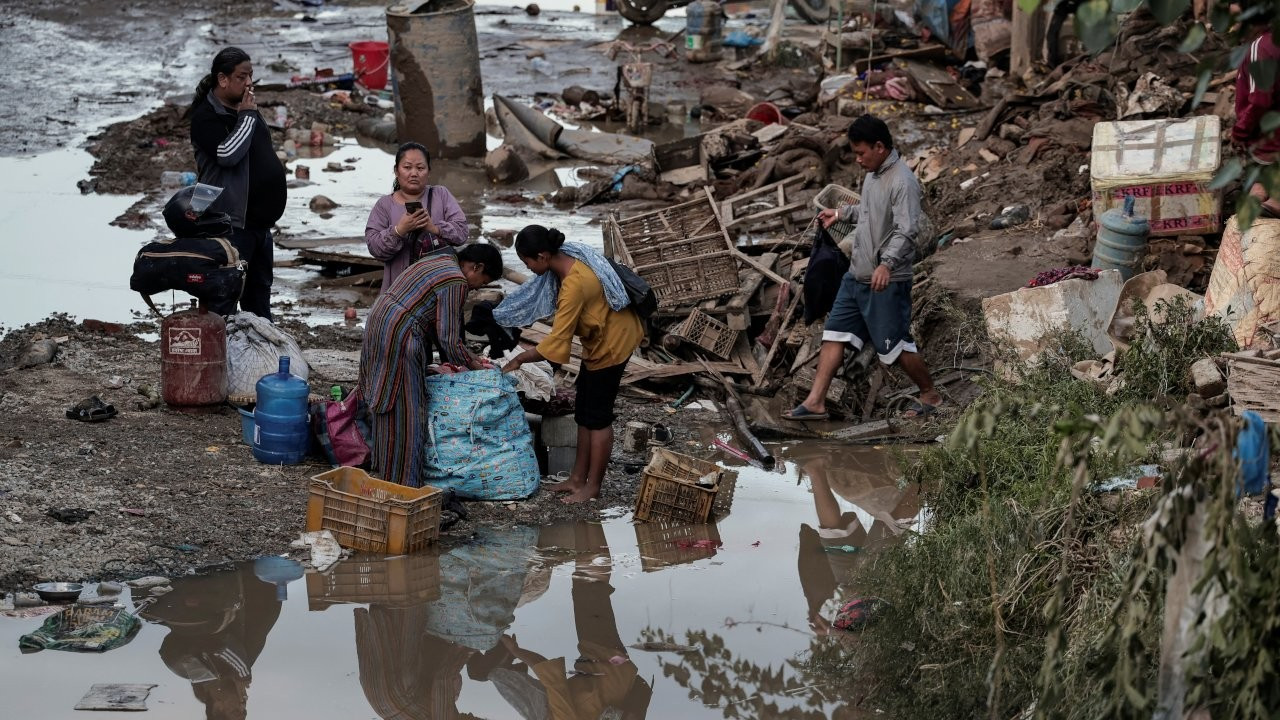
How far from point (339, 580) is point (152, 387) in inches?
94.0

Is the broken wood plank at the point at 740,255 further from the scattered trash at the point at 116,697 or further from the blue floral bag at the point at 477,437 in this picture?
the scattered trash at the point at 116,697

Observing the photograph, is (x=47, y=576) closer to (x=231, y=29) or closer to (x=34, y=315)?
(x=34, y=315)

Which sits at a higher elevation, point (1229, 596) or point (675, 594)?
point (1229, 596)

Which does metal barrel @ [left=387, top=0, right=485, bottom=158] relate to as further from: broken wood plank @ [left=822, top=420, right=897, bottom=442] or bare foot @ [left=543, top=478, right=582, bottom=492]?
bare foot @ [left=543, top=478, right=582, bottom=492]

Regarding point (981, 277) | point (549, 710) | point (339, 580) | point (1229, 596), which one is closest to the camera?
point (1229, 596)

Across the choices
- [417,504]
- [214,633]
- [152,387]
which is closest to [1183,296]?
[417,504]

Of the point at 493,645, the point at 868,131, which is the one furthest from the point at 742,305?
the point at 493,645

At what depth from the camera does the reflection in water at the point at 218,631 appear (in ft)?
16.7

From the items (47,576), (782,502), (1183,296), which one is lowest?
(782,502)

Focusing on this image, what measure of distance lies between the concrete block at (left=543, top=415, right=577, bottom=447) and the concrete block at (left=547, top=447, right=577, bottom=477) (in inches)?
1.2

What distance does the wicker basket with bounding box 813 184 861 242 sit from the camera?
8570mm

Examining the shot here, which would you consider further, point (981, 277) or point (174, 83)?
point (174, 83)

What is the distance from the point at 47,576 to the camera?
564 centimetres

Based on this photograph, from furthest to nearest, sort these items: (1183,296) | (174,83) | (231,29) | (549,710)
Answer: (231,29), (174,83), (1183,296), (549,710)
